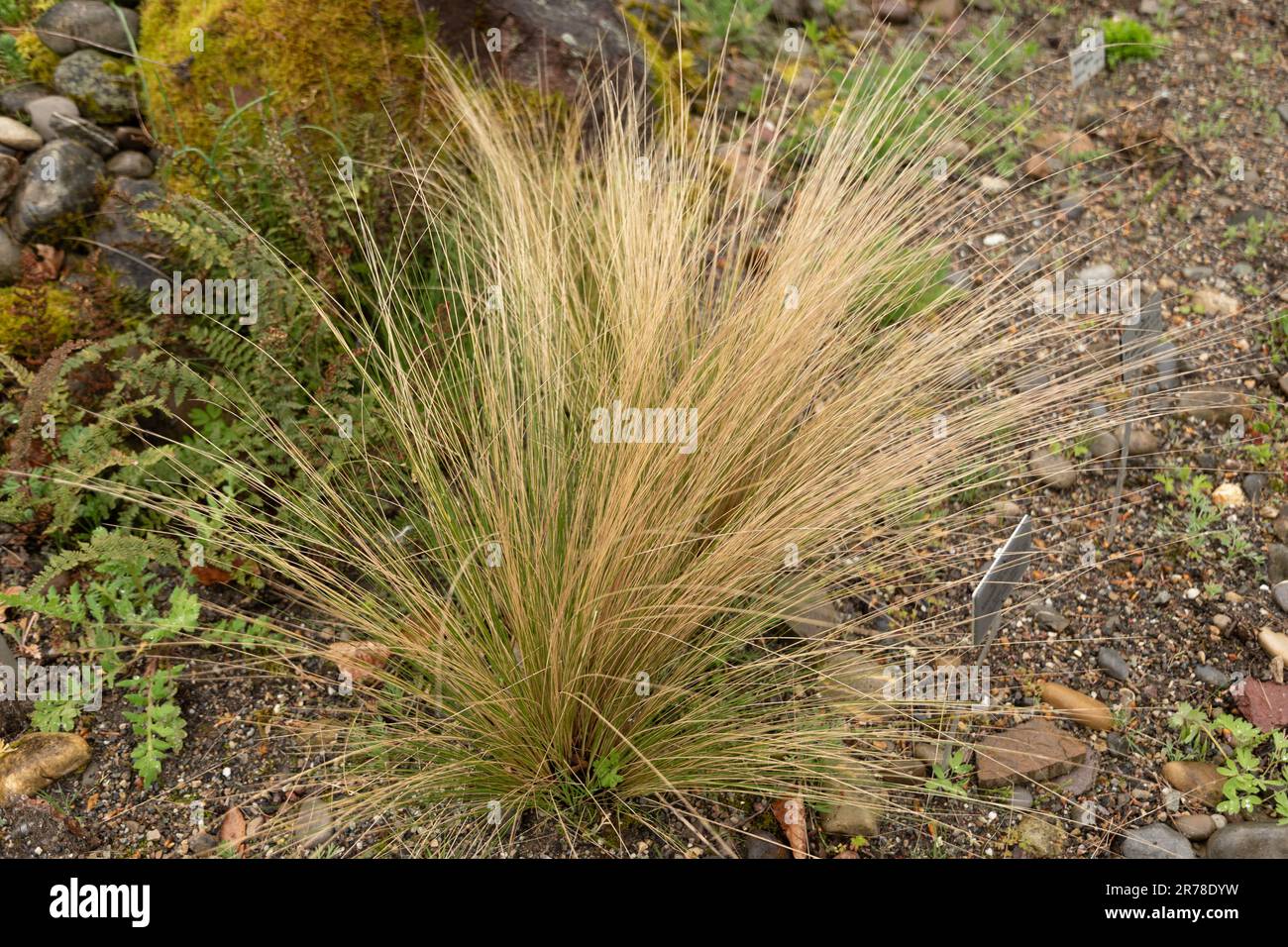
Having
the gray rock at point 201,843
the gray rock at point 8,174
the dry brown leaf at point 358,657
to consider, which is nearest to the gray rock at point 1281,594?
the dry brown leaf at point 358,657

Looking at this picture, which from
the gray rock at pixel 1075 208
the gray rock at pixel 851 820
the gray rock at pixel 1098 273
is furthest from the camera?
the gray rock at pixel 1075 208

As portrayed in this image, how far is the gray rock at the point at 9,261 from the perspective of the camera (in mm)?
3041

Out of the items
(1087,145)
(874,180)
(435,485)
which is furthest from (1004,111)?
(435,485)

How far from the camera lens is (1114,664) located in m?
2.59

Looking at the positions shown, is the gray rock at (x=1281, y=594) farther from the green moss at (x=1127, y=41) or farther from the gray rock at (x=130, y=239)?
the gray rock at (x=130, y=239)

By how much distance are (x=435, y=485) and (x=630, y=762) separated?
78 cm

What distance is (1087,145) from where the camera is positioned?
4121mm

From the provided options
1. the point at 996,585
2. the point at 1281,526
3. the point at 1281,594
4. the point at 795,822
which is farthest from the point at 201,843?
the point at 1281,526

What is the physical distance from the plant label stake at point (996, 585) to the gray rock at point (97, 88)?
10.1 feet

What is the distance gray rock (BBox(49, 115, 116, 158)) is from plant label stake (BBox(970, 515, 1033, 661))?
117 inches

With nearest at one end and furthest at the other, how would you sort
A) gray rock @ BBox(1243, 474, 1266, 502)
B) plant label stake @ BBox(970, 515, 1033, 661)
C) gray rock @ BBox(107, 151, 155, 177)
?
plant label stake @ BBox(970, 515, 1033, 661) < gray rock @ BBox(1243, 474, 1266, 502) < gray rock @ BBox(107, 151, 155, 177)

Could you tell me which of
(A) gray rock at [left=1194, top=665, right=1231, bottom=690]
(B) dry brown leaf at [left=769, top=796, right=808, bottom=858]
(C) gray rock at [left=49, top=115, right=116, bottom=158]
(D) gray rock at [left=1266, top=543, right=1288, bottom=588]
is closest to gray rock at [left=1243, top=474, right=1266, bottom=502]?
(D) gray rock at [left=1266, top=543, right=1288, bottom=588]

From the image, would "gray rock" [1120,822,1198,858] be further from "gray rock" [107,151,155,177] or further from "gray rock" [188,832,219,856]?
"gray rock" [107,151,155,177]

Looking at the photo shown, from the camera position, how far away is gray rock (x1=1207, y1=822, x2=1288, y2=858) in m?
2.18
